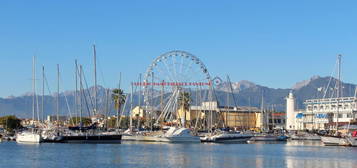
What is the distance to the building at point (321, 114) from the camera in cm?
16338

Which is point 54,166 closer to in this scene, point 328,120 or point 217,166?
point 217,166

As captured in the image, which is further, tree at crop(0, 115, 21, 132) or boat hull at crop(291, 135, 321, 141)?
tree at crop(0, 115, 21, 132)

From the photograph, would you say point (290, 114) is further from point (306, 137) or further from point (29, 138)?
point (29, 138)

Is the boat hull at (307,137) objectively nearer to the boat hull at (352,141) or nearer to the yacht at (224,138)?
the yacht at (224,138)

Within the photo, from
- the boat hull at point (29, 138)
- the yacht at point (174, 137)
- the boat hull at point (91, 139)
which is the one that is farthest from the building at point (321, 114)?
the boat hull at point (29, 138)

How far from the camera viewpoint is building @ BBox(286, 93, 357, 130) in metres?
163

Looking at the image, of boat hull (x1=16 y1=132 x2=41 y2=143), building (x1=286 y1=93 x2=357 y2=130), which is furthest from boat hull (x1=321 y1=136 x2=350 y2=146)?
building (x1=286 y1=93 x2=357 y2=130)

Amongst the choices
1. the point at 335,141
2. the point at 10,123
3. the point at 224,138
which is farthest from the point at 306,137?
the point at 10,123

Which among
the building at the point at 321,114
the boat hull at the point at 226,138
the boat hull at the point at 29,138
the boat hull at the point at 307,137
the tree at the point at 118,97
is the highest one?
the tree at the point at 118,97

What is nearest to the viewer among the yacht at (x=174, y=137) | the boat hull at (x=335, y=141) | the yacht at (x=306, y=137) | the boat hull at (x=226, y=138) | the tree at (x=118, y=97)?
the boat hull at (x=335, y=141)

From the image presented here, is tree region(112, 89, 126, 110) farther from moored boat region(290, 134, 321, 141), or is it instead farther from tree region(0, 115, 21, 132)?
moored boat region(290, 134, 321, 141)

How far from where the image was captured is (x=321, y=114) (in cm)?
17538

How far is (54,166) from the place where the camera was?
57.2m

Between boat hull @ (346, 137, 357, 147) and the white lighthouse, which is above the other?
the white lighthouse
